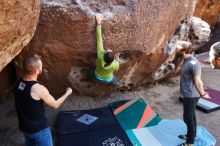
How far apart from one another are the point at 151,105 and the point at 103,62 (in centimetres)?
140

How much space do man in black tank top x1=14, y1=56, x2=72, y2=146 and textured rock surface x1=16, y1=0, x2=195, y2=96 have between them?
69.9 inches

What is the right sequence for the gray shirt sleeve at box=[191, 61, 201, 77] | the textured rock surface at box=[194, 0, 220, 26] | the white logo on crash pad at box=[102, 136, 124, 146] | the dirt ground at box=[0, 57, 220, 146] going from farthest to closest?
the textured rock surface at box=[194, 0, 220, 26] → the dirt ground at box=[0, 57, 220, 146] → the white logo on crash pad at box=[102, 136, 124, 146] → the gray shirt sleeve at box=[191, 61, 201, 77]

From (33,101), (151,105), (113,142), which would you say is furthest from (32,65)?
(151,105)

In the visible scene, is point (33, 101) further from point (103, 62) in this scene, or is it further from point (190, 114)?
point (190, 114)

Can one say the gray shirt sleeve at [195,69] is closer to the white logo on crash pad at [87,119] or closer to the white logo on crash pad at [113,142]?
the white logo on crash pad at [113,142]

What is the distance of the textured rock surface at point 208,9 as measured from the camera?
9.98 m

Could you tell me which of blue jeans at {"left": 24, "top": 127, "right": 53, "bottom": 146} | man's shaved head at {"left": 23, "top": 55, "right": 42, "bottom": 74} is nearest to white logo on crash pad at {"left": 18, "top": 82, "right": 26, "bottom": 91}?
man's shaved head at {"left": 23, "top": 55, "right": 42, "bottom": 74}

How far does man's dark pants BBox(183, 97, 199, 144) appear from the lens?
4473 millimetres

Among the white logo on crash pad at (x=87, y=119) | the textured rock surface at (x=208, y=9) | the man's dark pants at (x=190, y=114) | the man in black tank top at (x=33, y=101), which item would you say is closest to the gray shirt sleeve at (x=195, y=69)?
the man's dark pants at (x=190, y=114)

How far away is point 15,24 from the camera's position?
11.9 ft

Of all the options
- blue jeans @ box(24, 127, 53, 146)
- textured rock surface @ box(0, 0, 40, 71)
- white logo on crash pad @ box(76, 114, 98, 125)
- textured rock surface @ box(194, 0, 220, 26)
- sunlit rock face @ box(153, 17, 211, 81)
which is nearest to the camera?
textured rock surface @ box(0, 0, 40, 71)

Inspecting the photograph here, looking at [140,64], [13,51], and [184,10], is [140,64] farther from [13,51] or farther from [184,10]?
[13,51]

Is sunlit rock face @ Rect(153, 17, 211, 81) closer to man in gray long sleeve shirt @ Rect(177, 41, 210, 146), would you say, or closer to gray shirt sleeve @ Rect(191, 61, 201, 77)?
man in gray long sleeve shirt @ Rect(177, 41, 210, 146)

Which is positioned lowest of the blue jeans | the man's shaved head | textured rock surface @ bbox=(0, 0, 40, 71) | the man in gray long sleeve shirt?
the blue jeans
